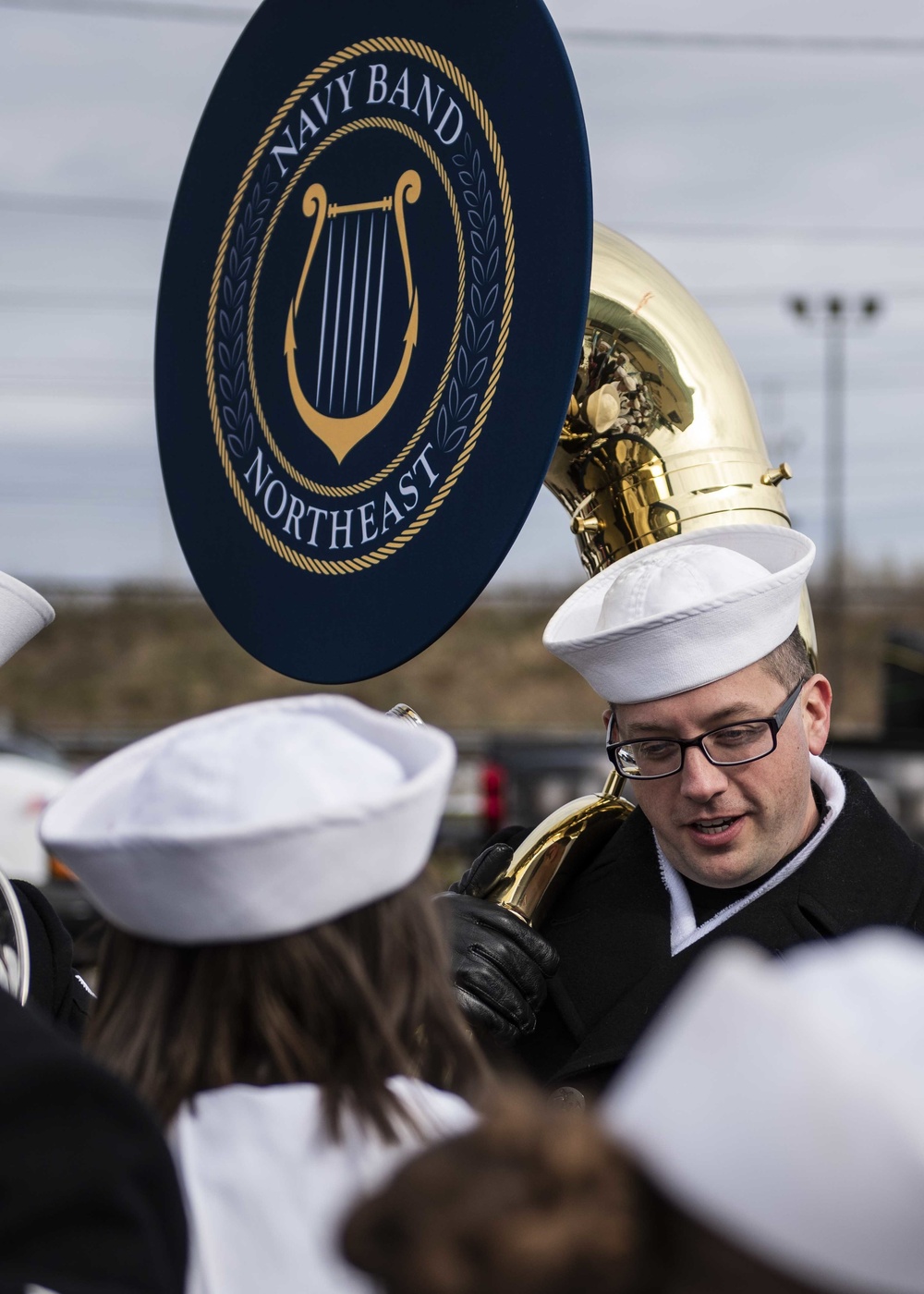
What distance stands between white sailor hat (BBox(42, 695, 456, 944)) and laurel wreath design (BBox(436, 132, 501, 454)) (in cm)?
64

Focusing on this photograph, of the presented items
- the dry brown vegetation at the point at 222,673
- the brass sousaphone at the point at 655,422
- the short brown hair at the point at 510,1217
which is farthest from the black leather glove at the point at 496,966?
the dry brown vegetation at the point at 222,673

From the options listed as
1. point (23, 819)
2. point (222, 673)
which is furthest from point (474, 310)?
point (222, 673)

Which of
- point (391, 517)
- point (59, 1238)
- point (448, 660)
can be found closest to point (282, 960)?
point (59, 1238)

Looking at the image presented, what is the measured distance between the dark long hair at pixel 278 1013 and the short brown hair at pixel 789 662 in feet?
3.69

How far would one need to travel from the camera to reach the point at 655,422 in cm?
227

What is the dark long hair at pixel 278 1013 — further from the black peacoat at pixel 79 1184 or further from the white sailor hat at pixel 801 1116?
the white sailor hat at pixel 801 1116

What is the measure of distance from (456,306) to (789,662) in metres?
0.80

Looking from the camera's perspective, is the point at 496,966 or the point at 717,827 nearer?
Result: the point at 496,966

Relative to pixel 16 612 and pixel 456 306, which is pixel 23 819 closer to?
pixel 16 612

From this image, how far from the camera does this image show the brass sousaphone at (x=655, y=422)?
7.39ft

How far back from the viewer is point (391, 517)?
72.7 inches

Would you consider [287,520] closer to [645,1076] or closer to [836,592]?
[645,1076]

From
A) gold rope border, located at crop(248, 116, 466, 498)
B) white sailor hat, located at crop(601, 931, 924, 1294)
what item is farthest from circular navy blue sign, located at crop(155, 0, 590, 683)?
white sailor hat, located at crop(601, 931, 924, 1294)

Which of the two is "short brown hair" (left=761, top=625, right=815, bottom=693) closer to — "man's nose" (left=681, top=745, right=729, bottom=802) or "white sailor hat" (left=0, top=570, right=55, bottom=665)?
"man's nose" (left=681, top=745, right=729, bottom=802)
